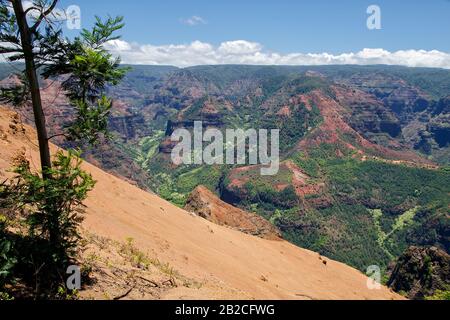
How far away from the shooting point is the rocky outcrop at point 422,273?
43000 mm

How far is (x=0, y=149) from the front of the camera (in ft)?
81.1

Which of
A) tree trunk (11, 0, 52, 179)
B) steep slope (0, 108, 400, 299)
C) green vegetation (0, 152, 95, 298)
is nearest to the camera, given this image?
green vegetation (0, 152, 95, 298)

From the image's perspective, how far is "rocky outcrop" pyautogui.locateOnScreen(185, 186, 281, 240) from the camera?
45.3 meters

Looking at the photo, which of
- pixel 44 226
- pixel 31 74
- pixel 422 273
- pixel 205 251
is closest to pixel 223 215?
pixel 205 251

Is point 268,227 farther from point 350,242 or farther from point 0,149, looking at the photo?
point 350,242

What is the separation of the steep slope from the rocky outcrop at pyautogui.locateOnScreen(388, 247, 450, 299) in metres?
11.9

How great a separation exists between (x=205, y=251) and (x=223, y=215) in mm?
23168

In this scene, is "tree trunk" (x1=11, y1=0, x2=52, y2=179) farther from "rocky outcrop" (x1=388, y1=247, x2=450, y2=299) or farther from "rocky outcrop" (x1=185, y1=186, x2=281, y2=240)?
"rocky outcrop" (x1=388, y1=247, x2=450, y2=299)

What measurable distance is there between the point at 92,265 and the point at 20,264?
8.87 ft

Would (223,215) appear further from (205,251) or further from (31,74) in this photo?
(31,74)

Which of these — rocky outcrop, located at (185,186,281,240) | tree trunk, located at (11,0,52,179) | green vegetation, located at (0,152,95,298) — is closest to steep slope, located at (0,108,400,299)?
green vegetation, located at (0,152,95,298)
